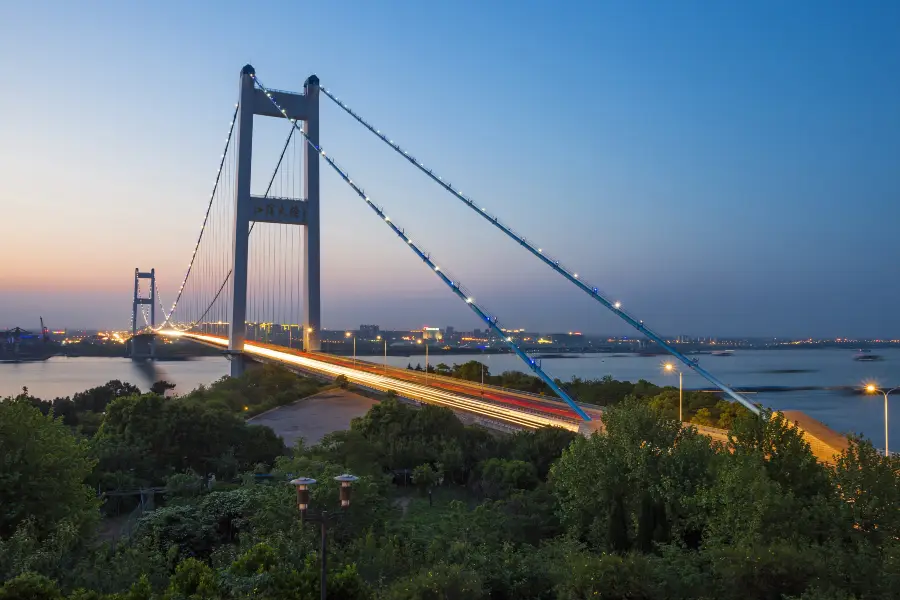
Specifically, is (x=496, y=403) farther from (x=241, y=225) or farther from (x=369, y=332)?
(x=369, y=332)

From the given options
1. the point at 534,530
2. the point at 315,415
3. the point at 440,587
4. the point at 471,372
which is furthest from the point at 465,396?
the point at 440,587

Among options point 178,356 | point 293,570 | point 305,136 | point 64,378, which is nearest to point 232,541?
point 293,570

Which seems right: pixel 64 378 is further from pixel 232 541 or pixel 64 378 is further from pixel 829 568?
pixel 829 568

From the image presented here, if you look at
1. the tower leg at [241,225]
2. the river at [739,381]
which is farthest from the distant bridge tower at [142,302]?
the tower leg at [241,225]

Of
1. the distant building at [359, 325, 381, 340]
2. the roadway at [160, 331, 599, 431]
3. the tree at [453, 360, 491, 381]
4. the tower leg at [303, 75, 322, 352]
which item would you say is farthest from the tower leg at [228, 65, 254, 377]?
the distant building at [359, 325, 381, 340]

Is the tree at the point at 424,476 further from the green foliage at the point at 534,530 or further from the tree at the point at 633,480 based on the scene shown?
the tree at the point at 633,480
